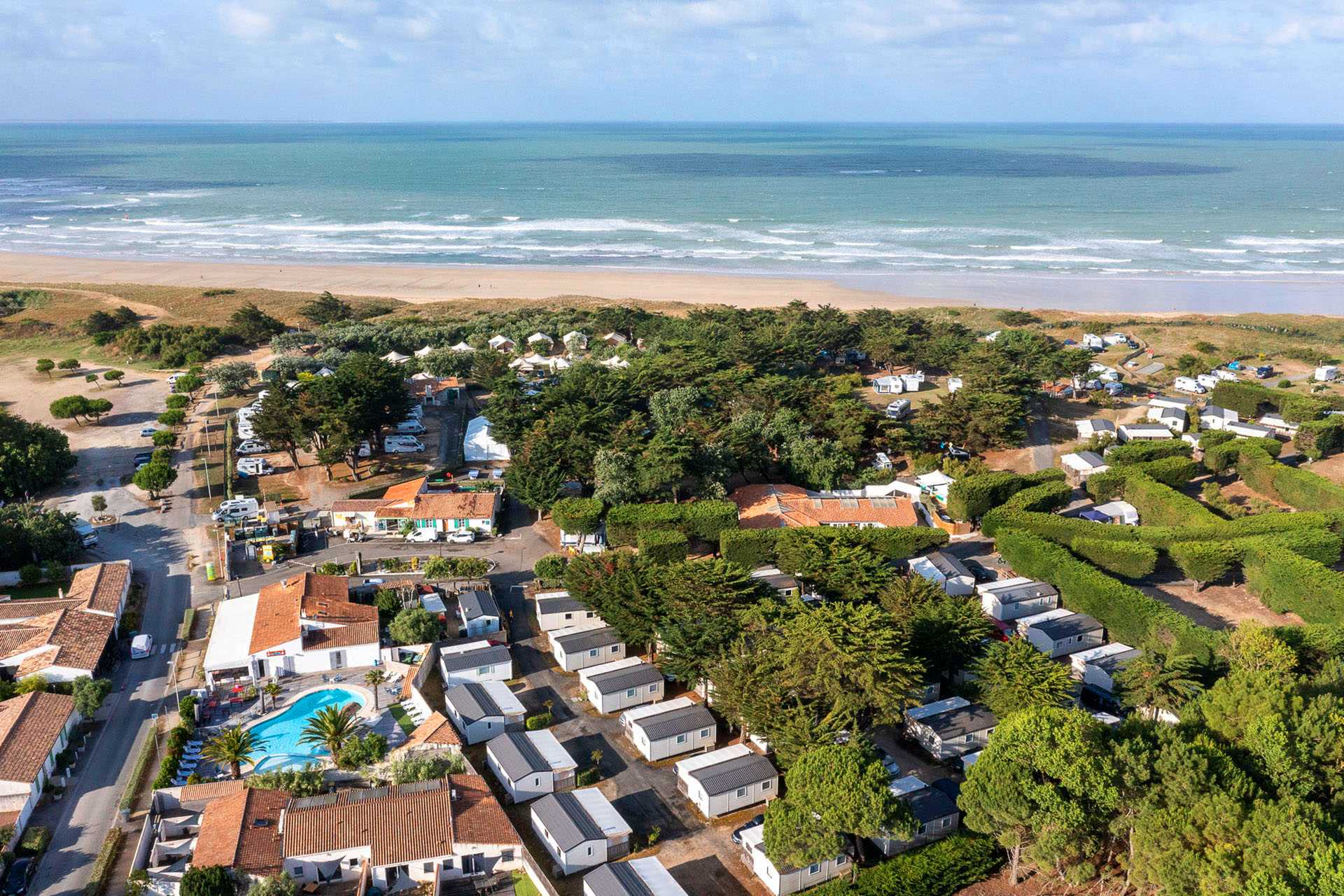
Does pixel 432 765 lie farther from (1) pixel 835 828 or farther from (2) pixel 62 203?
(2) pixel 62 203

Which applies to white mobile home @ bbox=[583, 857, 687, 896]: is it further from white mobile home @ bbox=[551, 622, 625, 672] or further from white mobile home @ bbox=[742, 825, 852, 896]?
white mobile home @ bbox=[551, 622, 625, 672]

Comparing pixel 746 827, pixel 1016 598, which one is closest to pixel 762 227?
pixel 1016 598

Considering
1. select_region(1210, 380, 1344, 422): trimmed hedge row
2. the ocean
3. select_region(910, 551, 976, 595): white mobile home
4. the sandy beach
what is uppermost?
the ocean

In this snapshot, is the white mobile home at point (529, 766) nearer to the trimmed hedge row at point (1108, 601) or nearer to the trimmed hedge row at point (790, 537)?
the trimmed hedge row at point (790, 537)

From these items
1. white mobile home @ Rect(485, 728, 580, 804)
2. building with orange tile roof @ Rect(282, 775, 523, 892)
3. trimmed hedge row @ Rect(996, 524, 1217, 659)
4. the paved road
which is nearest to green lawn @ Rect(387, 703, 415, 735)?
white mobile home @ Rect(485, 728, 580, 804)

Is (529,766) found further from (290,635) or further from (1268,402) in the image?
(1268,402)

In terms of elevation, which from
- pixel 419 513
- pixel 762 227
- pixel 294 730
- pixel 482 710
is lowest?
pixel 294 730
